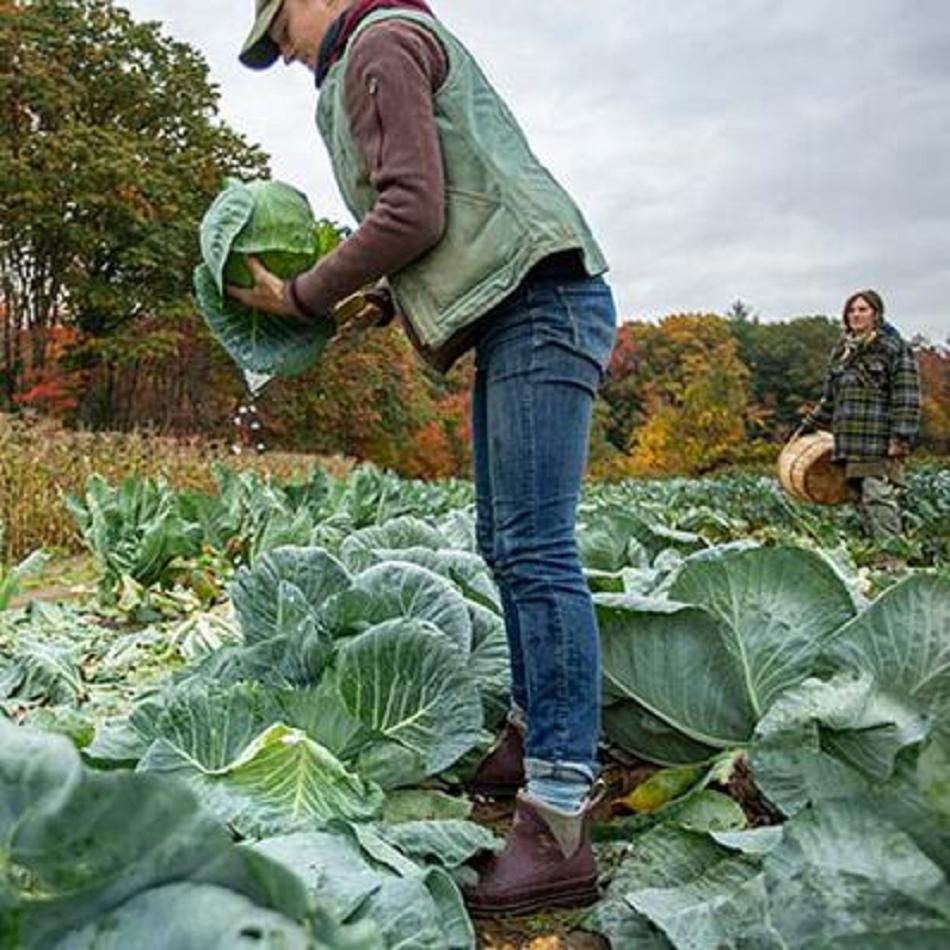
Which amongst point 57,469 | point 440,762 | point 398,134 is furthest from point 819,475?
point 398,134

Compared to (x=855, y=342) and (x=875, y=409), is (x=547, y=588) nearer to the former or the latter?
(x=875, y=409)

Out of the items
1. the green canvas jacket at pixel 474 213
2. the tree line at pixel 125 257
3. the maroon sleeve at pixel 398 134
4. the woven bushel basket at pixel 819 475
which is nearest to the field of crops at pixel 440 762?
the green canvas jacket at pixel 474 213

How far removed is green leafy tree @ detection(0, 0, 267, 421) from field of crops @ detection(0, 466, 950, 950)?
25356 mm

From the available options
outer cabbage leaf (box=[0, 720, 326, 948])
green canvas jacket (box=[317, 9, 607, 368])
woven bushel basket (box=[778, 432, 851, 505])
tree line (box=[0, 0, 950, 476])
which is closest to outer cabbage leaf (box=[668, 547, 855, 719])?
green canvas jacket (box=[317, 9, 607, 368])

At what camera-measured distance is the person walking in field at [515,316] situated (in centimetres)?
203

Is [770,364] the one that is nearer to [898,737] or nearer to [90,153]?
[90,153]

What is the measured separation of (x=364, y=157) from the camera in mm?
2156

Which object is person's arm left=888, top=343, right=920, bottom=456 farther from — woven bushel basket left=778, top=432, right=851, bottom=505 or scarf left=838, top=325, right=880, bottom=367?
woven bushel basket left=778, top=432, right=851, bottom=505

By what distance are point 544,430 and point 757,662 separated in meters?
0.68

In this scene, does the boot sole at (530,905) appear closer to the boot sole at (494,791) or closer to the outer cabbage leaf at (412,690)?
the outer cabbage leaf at (412,690)

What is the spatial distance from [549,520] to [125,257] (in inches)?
1096

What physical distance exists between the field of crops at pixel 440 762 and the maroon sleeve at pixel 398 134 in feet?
2.34

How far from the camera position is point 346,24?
7.05 feet

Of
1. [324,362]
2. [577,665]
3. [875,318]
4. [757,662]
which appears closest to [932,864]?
[577,665]
